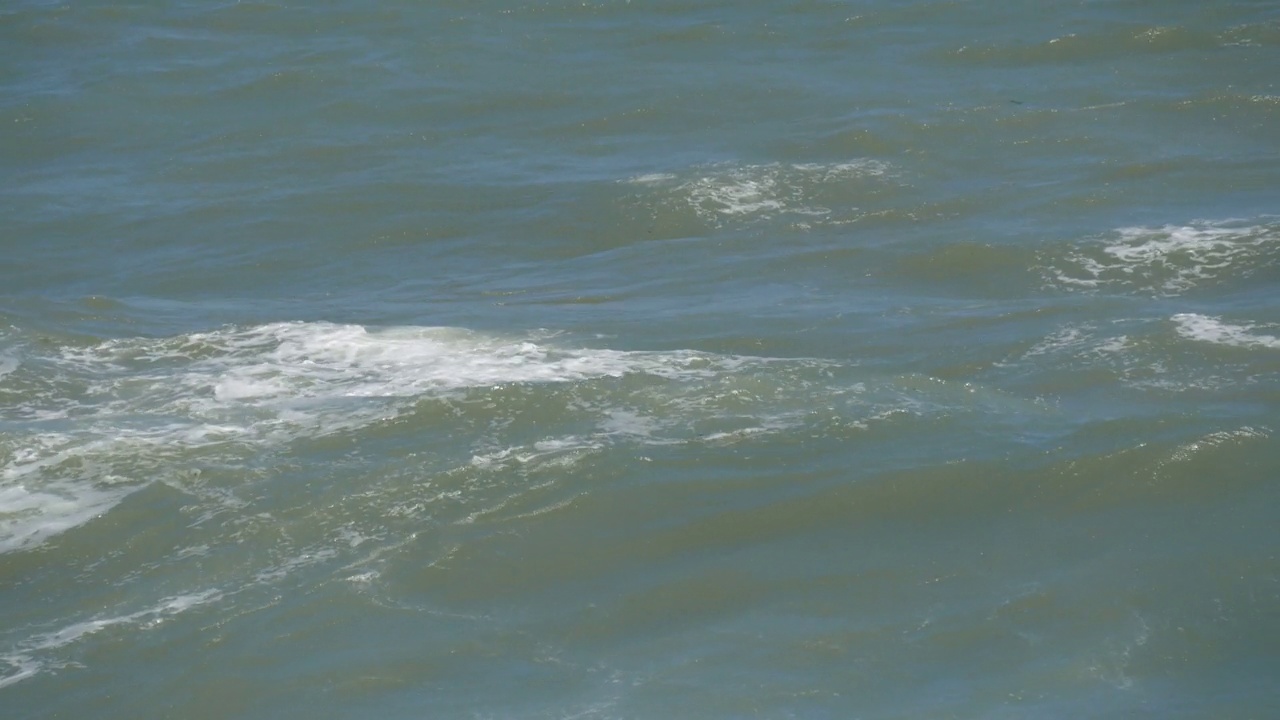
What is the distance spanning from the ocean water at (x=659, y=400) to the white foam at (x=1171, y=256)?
0.06m

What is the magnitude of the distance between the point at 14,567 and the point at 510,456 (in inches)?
136

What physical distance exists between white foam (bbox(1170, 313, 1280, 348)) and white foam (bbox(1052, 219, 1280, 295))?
951 millimetres

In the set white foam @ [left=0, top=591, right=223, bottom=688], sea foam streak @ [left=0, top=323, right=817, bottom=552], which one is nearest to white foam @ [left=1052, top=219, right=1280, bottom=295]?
sea foam streak @ [left=0, top=323, right=817, bottom=552]

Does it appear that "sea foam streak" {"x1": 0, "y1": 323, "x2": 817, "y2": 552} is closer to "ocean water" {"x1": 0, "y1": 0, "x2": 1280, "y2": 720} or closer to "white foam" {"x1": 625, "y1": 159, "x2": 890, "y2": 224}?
"ocean water" {"x1": 0, "y1": 0, "x2": 1280, "y2": 720}

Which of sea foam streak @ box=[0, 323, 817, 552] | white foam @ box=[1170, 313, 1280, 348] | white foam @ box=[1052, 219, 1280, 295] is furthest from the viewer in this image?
white foam @ box=[1052, 219, 1280, 295]

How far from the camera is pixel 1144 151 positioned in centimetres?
1830

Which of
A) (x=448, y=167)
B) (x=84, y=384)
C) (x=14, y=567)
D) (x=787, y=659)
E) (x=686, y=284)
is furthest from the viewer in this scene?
(x=448, y=167)

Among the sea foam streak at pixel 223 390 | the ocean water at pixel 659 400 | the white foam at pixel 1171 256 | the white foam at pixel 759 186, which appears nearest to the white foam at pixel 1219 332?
the ocean water at pixel 659 400

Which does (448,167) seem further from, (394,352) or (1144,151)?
(1144,151)

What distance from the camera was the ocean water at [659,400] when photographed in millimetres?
8805

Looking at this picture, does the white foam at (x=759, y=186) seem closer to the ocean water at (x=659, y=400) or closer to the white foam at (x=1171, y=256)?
the ocean water at (x=659, y=400)

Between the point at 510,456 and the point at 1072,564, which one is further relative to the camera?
the point at 510,456

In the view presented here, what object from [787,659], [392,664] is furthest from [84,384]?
[787,659]

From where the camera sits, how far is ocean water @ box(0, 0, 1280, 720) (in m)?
8.80
